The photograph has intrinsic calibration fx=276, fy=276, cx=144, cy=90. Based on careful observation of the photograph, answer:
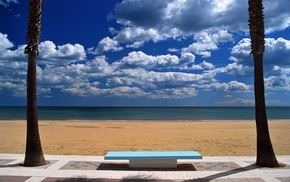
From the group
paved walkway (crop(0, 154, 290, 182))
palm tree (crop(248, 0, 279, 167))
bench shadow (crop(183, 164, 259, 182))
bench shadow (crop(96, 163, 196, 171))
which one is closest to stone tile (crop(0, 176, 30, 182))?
paved walkway (crop(0, 154, 290, 182))

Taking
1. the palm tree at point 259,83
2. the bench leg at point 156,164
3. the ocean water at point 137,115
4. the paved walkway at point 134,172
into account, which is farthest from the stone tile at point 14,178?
the ocean water at point 137,115

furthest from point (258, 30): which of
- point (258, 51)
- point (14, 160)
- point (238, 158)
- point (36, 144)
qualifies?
point (14, 160)

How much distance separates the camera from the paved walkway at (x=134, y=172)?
25.2 feet

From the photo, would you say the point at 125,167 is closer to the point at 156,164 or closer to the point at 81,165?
the point at 156,164

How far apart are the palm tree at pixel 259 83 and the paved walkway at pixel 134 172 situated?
2.01ft

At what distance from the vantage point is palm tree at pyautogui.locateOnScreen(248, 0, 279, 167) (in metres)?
9.34

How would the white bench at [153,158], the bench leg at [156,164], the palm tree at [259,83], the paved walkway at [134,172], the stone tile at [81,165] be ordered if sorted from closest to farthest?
the paved walkway at [134,172] < the white bench at [153,158] < the stone tile at [81,165] < the bench leg at [156,164] < the palm tree at [259,83]

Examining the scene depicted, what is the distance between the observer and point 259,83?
945cm

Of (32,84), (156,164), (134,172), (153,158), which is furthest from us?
(32,84)

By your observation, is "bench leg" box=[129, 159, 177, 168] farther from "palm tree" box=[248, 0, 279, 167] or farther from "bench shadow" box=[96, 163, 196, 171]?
"palm tree" box=[248, 0, 279, 167]

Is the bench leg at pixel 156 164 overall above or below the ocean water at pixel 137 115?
above

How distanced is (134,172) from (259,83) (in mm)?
5159

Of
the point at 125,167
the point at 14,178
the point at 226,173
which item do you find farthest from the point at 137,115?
the point at 14,178

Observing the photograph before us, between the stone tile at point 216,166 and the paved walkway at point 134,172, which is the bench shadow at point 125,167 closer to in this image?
the paved walkway at point 134,172
